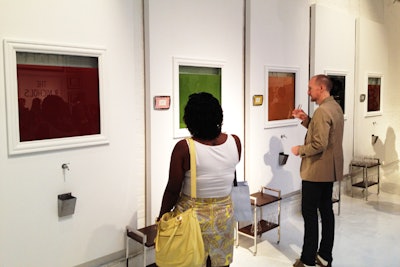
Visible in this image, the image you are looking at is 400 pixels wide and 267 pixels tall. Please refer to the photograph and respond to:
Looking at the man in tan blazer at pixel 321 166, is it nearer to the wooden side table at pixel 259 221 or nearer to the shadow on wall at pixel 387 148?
the wooden side table at pixel 259 221

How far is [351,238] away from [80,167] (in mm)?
2710

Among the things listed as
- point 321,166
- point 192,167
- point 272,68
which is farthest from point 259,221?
point 192,167

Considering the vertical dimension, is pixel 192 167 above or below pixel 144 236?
above

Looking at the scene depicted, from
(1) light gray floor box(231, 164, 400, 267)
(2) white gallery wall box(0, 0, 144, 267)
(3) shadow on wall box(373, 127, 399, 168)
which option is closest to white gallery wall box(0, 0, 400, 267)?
(2) white gallery wall box(0, 0, 144, 267)

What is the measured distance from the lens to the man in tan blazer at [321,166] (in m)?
2.83

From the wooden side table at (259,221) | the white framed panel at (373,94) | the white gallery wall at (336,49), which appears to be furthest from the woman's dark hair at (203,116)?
the white framed panel at (373,94)

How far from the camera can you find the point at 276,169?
399 cm

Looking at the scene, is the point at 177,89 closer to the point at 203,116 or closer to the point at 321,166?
the point at 203,116

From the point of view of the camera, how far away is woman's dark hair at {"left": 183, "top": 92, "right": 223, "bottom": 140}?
1.84 m

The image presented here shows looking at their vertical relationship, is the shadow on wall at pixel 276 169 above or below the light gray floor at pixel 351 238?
above

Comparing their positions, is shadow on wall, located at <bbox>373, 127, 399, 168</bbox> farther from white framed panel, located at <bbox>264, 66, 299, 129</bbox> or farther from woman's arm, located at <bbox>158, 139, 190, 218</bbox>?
woman's arm, located at <bbox>158, 139, 190, 218</bbox>

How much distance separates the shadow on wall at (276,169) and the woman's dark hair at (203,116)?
2083mm

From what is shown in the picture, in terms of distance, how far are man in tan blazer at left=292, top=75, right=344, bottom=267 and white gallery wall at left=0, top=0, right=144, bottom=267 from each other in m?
1.29

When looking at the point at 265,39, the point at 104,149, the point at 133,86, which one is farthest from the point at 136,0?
the point at 265,39
